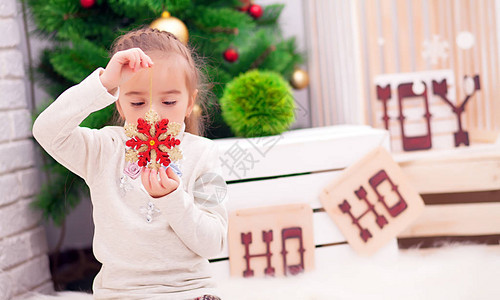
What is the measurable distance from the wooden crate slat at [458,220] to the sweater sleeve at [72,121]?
0.90m

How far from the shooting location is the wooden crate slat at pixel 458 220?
1.31m

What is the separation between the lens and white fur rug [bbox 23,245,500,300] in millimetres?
1036

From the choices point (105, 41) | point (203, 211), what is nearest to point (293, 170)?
point (203, 211)

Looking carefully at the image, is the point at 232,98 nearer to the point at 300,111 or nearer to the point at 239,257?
the point at 239,257

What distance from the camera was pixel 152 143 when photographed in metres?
0.65

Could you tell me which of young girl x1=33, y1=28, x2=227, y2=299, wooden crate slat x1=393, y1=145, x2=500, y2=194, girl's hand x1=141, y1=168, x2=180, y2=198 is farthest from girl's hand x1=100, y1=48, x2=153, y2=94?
wooden crate slat x1=393, y1=145, x2=500, y2=194

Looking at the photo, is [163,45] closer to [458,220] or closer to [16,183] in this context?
[16,183]

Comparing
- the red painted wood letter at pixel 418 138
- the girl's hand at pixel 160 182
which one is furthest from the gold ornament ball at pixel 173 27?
the red painted wood letter at pixel 418 138

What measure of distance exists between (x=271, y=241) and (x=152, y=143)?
0.58 m

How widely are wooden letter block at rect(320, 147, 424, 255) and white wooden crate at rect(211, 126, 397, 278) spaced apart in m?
0.02

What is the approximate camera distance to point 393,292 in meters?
1.05

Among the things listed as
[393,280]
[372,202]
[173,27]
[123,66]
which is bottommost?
[393,280]

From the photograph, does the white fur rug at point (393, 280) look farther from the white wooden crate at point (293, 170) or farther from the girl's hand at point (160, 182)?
the girl's hand at point (160, 182)

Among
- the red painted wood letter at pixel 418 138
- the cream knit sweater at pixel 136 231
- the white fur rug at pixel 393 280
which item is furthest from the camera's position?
the red painted wood letter at pixel 418 138
